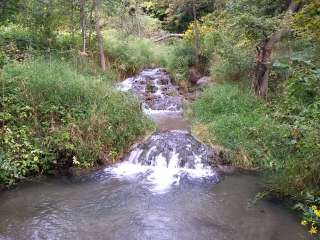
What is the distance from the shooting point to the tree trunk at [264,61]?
11430 millimetres

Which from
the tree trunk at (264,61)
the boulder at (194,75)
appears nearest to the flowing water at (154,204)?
the tree trunk at (264,61)

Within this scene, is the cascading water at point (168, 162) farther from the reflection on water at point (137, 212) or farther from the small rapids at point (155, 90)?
the small rapids at point (155, 90)

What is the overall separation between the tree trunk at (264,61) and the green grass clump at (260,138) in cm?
43

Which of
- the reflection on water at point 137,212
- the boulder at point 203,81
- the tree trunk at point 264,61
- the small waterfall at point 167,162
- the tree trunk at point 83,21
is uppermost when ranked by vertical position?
the tree trunk at point 83,21

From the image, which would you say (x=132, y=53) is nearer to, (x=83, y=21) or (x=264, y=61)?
(x=83, y=21)

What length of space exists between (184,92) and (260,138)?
6247 millimetres

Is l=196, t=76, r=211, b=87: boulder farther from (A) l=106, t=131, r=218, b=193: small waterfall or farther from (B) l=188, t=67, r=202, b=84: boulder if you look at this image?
(A) l=106, t=131, r=218, b=193: small waterfall

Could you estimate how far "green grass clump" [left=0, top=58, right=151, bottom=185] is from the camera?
28.0 feet

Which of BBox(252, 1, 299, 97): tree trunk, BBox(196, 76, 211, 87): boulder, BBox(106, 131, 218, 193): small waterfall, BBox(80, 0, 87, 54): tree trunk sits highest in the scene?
BBox(80, 0, 87, 54): tree trunk

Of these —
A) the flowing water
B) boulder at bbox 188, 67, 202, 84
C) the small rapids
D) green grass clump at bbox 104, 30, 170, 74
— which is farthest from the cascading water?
green grass clump at bbox 104, 30, 170, 74

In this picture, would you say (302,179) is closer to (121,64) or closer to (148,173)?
(148,173)

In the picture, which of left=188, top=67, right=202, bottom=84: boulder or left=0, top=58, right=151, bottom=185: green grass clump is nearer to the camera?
left=0, top=58, right=151, bottom=185: green grass clump

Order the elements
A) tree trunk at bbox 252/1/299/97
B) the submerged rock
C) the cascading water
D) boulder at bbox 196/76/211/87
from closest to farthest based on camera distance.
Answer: the cascading water < the submerged rock < tree trunk at bbox 252/1/299/97 < boulder at bbox 196/76/211/87

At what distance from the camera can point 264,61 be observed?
468 inches
